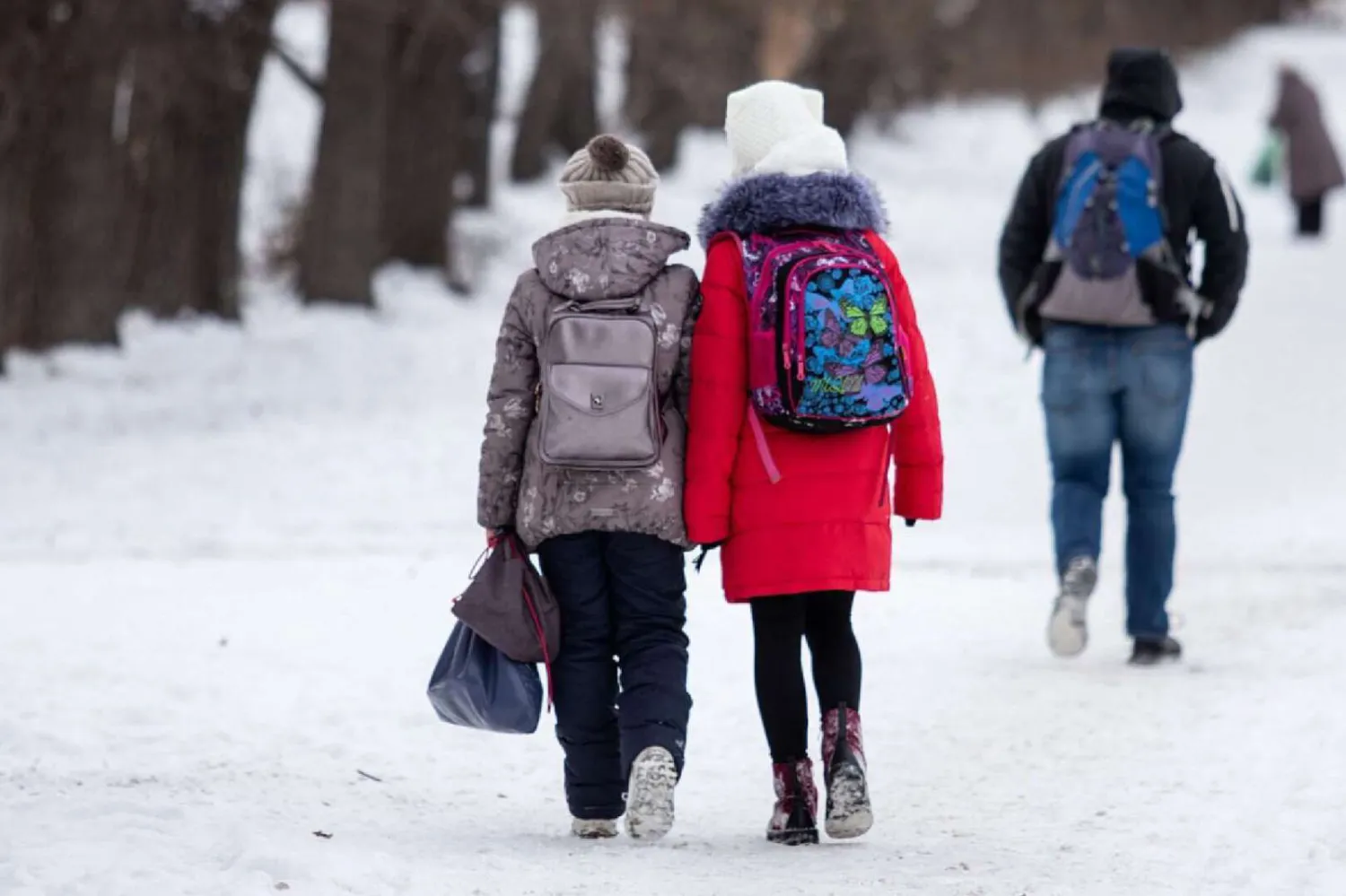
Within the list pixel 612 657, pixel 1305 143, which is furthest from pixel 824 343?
pixel 1305 143

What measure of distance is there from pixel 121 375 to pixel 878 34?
729 inches

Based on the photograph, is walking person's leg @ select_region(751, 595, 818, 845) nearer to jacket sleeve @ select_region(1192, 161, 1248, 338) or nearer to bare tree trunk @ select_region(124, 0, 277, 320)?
jacket sleeve @ select_region(1192, 161, 1248, 338)

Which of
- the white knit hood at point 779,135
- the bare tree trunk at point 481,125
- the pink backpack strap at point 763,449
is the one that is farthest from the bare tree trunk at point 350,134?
the pink backpack strap at point 763,449

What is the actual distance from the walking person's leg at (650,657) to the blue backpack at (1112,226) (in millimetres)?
2820

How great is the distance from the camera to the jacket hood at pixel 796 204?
5598 mm

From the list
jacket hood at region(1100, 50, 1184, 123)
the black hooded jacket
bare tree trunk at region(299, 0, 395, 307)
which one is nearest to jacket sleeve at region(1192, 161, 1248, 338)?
the black hooded jacket

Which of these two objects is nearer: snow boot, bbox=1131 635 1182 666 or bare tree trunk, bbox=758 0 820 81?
snow boot, bbox=1131 635 1182 666

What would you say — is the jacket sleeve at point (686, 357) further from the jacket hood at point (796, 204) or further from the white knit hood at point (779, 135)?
the white knit hood at point (779, 135)

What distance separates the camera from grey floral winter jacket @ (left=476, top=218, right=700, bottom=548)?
5.59m

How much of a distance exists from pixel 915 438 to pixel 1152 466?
2.79 meters

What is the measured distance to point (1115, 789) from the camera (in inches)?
253

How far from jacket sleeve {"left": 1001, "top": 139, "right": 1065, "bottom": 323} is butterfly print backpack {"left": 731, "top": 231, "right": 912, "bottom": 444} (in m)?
2.91

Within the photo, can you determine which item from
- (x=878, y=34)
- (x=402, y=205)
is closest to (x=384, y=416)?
(x=402, y=205)

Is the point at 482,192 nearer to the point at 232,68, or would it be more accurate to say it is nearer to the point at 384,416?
the point at 232,68
